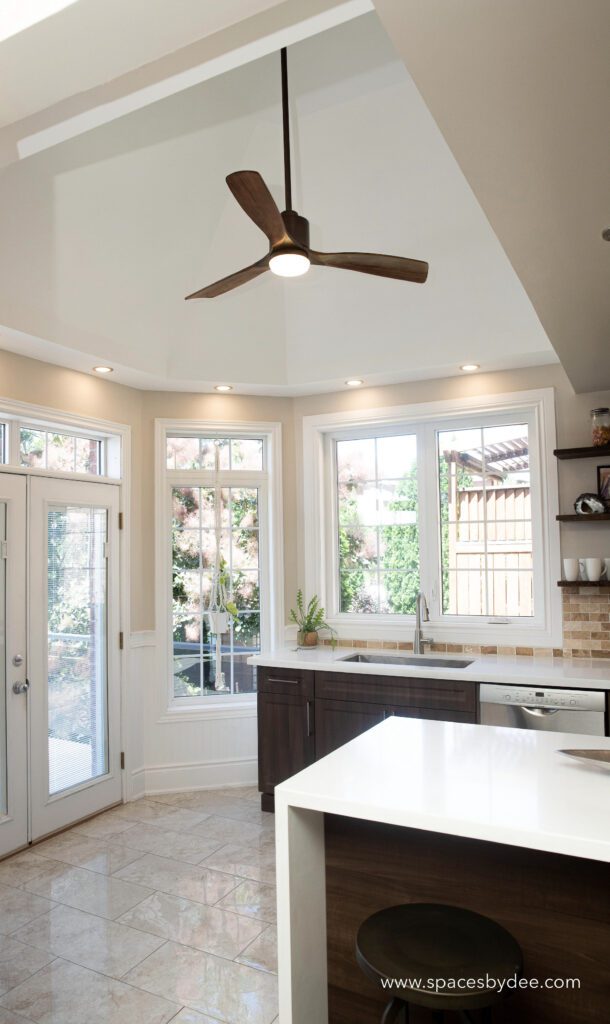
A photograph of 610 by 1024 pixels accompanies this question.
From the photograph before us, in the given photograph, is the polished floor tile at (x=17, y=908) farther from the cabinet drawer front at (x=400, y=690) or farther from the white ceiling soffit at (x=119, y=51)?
the white ceiling soffit at (x=119, y=51)

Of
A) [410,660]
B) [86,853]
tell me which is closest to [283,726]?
[410,660]

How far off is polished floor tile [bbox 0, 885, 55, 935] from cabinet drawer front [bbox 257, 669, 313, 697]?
61.3 inches

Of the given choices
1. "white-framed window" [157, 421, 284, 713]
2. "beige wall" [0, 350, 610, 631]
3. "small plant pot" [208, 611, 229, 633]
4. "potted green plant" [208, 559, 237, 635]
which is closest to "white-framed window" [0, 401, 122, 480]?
"beige wall" [0, 350, 610, 631]

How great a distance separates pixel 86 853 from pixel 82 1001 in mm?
1261

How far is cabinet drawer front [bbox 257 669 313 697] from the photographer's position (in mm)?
3953

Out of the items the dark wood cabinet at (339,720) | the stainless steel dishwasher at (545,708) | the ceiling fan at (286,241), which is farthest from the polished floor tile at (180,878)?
the ceiling fan at (286,241)

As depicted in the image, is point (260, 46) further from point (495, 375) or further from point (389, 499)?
point (389, 499)

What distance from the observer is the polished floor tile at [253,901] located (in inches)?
113

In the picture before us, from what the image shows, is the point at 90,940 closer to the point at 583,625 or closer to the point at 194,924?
the point at 194,924

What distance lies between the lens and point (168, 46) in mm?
1167

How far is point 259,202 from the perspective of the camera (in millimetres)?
2014

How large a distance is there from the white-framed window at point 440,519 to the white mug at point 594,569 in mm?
267

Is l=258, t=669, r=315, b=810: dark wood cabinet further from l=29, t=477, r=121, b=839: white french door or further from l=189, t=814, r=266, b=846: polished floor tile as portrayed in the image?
l=29, t=477, r=121, b=839: white french door

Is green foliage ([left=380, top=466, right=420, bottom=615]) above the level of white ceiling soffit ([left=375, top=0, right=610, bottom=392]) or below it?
below
